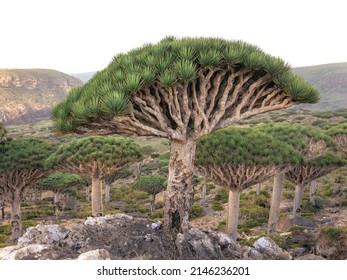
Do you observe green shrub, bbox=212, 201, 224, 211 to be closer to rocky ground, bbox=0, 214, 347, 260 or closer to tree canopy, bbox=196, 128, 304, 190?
tree canopy, bbox=196, 128, 304, 190

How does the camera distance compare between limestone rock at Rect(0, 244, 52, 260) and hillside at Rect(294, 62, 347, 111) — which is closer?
limestone rock at Rect(0, 244, 52, 260)

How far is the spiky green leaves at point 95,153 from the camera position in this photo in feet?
42.2

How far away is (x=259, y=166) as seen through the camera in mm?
10469

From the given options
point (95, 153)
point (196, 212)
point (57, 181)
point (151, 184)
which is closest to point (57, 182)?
point (57, 181)

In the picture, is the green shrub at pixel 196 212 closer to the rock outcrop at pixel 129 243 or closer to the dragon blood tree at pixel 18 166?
the dragon blood tree at pixel 18 166

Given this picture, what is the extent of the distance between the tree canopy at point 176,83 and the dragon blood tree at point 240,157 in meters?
2.87

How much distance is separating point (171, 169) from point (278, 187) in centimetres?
920

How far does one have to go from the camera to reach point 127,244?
23.6 ft

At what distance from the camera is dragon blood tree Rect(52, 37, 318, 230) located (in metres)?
6.44

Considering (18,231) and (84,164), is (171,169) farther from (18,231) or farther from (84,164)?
(18,231)

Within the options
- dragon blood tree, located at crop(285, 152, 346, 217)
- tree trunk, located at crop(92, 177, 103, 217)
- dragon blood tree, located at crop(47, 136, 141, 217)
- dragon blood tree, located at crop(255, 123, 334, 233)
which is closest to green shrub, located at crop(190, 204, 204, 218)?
dragon blood tree, located at crop(285, 152, 346, 217)

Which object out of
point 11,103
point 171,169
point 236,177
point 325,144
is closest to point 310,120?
point 325,144

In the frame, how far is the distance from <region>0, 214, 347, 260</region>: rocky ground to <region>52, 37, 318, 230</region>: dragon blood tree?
26.0 inches

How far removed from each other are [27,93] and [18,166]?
15292cm
